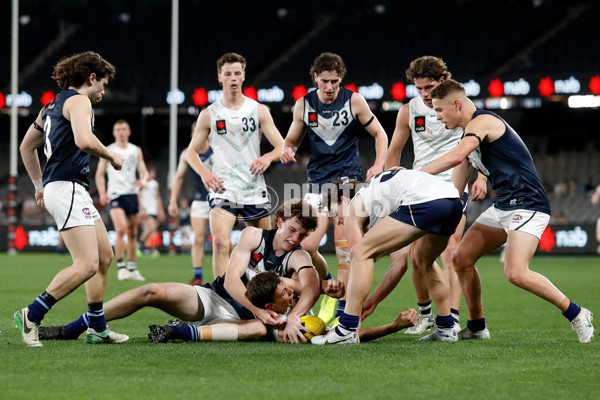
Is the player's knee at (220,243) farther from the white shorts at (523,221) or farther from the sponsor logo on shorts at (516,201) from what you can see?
the sponsor logo on shorts at (516,201)

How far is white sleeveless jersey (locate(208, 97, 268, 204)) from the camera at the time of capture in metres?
9.03

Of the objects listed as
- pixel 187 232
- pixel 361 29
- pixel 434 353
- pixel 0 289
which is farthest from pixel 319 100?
pixel 361 29

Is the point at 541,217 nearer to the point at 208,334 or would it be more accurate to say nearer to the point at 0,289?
the point at 208,334

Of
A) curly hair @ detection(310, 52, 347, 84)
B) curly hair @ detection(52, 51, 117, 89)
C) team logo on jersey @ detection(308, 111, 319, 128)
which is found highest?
curly hair @ detection(310, 52, 347, 84)

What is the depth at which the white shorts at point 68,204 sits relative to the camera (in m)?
6.13

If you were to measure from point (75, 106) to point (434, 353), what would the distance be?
3.03 meters

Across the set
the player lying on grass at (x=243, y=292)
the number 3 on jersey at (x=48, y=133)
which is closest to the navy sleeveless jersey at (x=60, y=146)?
the number 3 on jersey at (x=48, y=133)

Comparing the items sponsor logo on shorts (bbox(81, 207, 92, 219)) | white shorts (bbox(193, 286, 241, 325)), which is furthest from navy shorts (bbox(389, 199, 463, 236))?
sponsor logo on shorts (bbox(81, 207, 92, 219))

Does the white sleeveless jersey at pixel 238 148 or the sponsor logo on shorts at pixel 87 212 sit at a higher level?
the white sleeveless jersey at pixel 238 148

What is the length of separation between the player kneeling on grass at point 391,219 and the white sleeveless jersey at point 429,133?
1741 mm

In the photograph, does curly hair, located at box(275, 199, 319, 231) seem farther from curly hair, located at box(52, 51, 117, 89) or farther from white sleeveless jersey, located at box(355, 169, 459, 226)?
curly hair, located at box(52, 51, 117, 89)

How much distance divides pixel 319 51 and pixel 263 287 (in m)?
21.6

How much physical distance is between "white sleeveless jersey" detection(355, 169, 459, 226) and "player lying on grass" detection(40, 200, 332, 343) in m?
0.58

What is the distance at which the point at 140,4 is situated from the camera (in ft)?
101
